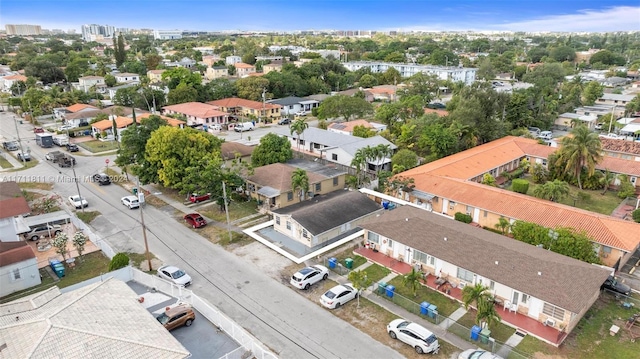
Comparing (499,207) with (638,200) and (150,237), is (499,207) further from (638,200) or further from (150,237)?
(150,237)

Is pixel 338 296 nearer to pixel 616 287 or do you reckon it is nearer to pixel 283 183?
pixel 283 183

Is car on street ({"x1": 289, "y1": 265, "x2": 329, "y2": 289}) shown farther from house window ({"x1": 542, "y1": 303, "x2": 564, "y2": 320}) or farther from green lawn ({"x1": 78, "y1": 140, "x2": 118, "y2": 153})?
green lawn ({"x1": 78, "y1": 140, "x2": 118, "y2": 153})

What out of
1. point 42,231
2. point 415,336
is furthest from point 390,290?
point 42,231

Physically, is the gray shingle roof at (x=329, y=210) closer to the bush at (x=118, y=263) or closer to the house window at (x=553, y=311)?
the bush at (x=118, y=263)

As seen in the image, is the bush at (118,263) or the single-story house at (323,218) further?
the single-story house at (323,218)

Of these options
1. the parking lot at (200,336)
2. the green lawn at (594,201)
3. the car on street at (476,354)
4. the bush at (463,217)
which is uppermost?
the parking lot at (200,336)

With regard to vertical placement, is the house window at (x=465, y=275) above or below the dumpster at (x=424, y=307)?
above

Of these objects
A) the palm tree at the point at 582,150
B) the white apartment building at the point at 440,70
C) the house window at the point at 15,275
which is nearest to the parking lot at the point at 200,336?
the house window at the point at 15,275
